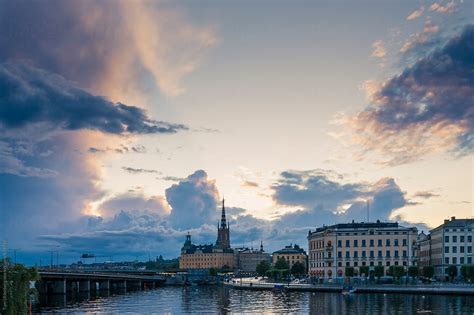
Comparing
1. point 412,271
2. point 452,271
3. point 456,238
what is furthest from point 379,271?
point 456,238

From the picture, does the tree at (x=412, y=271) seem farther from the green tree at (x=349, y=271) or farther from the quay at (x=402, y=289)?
the quay at (x=402, y=289)

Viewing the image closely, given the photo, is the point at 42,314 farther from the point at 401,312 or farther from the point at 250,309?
the point at 401,312

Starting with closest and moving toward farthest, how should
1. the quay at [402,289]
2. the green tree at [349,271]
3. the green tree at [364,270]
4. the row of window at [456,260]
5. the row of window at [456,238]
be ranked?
the quay at [402,289], the row of window at [456,260], the row of window at [456,238], the green tree at [364,270], the green tree at [349,271]

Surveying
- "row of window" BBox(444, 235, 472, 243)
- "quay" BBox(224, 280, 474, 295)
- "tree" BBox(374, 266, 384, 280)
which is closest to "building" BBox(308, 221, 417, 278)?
"tree" BBox(374, 266, 384, 280)

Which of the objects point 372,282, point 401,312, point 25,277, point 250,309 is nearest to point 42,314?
point 250,309

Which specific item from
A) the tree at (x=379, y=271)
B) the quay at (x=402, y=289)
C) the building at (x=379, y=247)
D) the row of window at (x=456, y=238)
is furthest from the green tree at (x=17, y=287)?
the row of window at (x=456, y=238)

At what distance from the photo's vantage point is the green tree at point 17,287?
62.5 m

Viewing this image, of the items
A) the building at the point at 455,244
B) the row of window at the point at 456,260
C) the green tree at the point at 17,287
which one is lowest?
the row of window at the point at 456,260

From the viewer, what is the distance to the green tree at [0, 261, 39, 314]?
205 feet

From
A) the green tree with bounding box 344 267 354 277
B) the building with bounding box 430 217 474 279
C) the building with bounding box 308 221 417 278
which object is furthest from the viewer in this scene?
the building with bounding box 308 221 417 278

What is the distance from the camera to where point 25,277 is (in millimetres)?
64875

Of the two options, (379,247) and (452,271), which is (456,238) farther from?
(379,247)

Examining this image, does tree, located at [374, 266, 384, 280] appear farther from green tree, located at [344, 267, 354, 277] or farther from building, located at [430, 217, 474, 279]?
building, located at [430, 217, 474, 279]

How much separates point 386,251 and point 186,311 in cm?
9371
